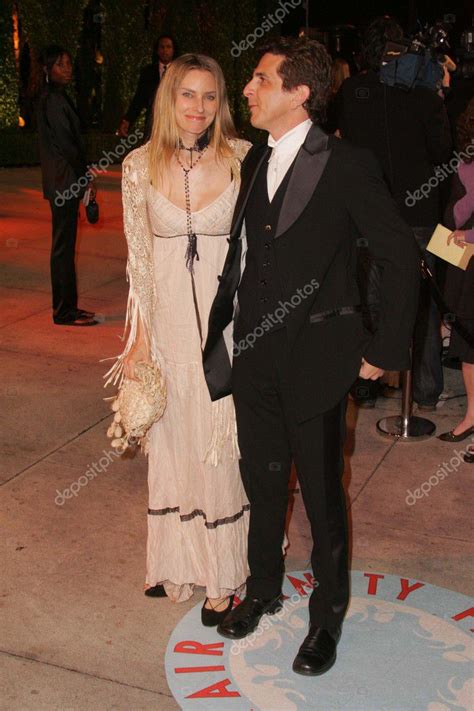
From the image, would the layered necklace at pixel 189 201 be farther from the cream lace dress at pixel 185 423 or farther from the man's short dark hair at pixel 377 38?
the man's short dark hair at pixel 377 38

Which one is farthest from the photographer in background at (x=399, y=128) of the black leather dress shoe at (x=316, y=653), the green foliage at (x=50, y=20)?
the green foliage at (x=50, y=20)

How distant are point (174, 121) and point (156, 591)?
1810mm

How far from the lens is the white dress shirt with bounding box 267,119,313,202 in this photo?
125 inches

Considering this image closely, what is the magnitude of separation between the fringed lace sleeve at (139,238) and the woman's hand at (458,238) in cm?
212

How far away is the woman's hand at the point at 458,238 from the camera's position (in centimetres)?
514

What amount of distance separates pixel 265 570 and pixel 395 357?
39.5 inches

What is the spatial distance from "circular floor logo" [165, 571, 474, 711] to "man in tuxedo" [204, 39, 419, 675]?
0.35 feet

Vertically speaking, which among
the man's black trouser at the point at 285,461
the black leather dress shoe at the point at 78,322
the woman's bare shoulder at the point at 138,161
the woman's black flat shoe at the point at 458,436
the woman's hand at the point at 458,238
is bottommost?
the black leather dress shoe at the point at 78,322

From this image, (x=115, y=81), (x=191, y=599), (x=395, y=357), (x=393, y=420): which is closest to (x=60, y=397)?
(x=393, y=420)

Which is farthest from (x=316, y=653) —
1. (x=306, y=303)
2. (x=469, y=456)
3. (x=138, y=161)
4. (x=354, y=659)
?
(x=469, y=456)

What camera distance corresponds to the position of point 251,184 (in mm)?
3264

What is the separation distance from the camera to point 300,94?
3.12m

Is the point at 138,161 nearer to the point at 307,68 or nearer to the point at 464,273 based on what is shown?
the point at 307,68

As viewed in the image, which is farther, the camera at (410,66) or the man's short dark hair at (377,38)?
the man's short dark hair at (377,38)
